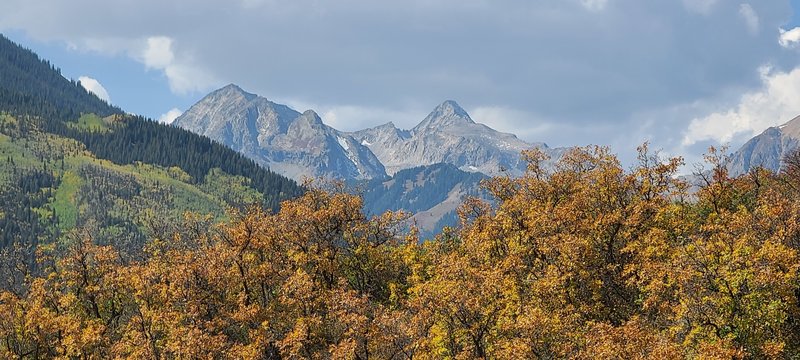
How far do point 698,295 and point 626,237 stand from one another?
1840 centimetres

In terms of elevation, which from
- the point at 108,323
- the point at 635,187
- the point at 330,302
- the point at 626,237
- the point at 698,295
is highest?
the point at 635,187

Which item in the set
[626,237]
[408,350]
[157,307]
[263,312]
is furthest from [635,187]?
[157,307]

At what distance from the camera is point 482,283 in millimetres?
48156

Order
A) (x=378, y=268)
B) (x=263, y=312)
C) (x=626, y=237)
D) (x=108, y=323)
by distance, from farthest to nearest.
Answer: (x=378, y=268) < (x=108, y=323) < (x=263, y=312) < (x=626, y=237)

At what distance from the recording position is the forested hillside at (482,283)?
133ft

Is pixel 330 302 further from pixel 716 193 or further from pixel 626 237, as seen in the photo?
pixel 716 193

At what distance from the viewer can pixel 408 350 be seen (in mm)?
50094

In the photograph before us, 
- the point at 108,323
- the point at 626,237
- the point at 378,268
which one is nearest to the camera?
the point at 626,237

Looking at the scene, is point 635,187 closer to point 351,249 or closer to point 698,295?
point 698,295

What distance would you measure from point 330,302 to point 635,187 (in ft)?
118

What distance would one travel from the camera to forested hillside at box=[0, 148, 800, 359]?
133 ft

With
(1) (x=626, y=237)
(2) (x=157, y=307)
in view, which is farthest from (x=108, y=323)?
(1) (x=626, y=237)

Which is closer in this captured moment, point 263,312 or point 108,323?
point 263,312

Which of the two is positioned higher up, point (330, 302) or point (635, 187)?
point (635, 187)
